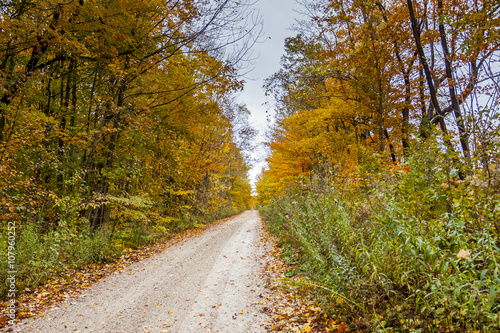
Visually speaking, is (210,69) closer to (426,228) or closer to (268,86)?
(268,86)

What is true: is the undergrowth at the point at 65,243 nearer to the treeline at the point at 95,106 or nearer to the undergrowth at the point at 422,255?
the treeline at the point at 95,106

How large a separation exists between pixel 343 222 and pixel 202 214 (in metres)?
16.7

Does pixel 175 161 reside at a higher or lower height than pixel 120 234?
higher

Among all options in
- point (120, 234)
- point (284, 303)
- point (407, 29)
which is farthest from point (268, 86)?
point (284, 303)

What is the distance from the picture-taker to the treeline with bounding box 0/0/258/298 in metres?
5.60

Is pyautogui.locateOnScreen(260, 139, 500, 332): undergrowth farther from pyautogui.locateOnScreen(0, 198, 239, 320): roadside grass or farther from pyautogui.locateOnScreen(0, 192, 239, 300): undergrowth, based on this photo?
pyautogui.locateOnScreen(0, 192, 239, 300): undergrowth

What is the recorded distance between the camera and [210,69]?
8.36m

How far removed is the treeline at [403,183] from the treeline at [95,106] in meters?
4.07

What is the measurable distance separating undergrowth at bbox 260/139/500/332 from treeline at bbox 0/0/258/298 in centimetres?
542

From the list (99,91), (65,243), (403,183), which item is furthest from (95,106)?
(403,183)

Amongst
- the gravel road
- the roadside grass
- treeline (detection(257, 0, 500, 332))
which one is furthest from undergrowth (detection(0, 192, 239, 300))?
treeline (detection(257, 0, 500, 332))

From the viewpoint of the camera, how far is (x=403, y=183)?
10.6ft

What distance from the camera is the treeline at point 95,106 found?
5.60 meters

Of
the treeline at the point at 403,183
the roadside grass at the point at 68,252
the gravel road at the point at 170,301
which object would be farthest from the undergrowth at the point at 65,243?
the treeline at the point at 403,183
